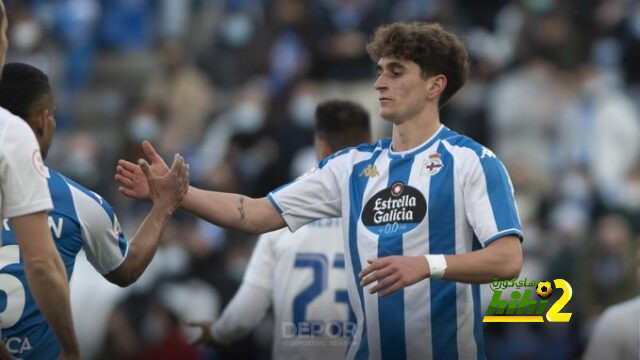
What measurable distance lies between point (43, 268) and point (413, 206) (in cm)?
202

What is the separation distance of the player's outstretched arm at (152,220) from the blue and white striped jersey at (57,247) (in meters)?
0.18

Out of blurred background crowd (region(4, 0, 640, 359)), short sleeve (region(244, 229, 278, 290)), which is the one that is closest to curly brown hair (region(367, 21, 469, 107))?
short sleeve (region(244, 229, 278, 290))

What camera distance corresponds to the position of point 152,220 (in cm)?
669

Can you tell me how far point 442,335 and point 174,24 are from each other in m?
13.5

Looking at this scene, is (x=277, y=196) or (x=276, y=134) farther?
(x=276, y=134)

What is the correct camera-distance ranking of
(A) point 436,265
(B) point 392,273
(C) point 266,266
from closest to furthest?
(B) point 392,273, (A) point 436,265, (C) point 266,266

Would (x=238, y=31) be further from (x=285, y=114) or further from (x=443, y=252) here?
(x=443, y=252)

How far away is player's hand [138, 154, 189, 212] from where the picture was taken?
6707 millimetres

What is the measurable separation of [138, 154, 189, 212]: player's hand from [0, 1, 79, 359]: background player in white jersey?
119 cm

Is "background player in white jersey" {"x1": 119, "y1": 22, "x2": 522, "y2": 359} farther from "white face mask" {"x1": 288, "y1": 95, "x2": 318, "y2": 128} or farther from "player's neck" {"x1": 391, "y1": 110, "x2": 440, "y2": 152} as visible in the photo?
"white face mask" {"x1": 288, "y1": 95, "x2": 318, "y2": 128}

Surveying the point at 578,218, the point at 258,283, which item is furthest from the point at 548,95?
the point at 258,283

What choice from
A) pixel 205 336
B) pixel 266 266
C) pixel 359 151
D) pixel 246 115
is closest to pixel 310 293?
pixel 266 266

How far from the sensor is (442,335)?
654 centimetres

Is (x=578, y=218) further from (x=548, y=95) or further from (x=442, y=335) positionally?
(x=442, y=335)
